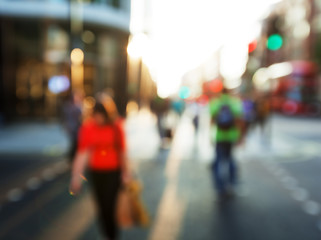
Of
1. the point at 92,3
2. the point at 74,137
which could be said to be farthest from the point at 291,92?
the point at 74,137

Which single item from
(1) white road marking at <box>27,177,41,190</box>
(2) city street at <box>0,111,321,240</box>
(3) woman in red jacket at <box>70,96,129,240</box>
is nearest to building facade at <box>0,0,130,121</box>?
(2) city street at <box>0,111,321,240</box>

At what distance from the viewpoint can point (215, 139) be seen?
21.7 ft

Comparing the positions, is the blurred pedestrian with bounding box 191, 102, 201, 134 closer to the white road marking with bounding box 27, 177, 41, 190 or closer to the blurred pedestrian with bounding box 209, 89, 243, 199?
the white road marking with bounding box 27, 177, 41, 190

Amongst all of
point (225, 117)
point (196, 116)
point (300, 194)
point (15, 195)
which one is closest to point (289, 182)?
point (300, 194)

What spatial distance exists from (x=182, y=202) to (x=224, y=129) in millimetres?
1346

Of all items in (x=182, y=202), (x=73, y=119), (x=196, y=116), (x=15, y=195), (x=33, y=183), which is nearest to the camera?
(x=182, y=202)

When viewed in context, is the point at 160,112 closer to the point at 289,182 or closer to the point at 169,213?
the point at 289,182

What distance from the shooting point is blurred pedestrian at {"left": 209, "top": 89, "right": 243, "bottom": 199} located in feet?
21.1

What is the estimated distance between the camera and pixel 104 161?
4.11 m

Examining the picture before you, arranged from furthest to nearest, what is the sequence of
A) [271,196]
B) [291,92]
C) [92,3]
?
1. [291,92]
2. [92,3]
3. [271,196]

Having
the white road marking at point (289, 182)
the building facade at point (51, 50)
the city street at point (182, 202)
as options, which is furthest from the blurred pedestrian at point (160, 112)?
the building facade at point (51, 50)

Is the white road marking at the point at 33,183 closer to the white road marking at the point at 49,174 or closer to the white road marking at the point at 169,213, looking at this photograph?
the white road marking at the point at 49,174

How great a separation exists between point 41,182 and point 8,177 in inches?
35.9

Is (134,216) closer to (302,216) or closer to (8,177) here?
(302,216)
